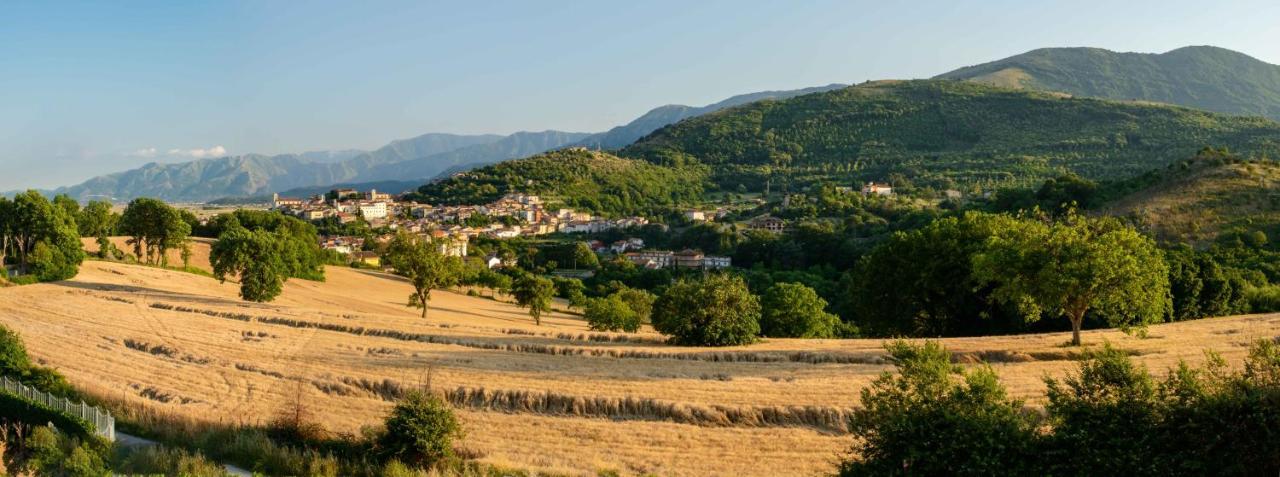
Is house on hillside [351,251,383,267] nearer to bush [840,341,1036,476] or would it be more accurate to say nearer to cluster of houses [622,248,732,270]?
cluster of houses [622,248,732,270]

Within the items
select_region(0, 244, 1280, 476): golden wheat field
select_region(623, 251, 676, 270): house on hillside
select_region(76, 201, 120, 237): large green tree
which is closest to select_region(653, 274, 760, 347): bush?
select_region(0, 244, 1280, 476): golden wheat field

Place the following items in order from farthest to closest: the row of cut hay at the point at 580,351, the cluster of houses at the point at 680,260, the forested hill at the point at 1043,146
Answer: the forested hill at the point at 1043,146
the cluster of houses at the point at 680,260
the row of cut hay at the point at 580,351

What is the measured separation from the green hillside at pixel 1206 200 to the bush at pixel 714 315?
45.8 m

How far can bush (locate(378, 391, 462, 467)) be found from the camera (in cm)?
1287

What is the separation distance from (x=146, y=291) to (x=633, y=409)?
3562 centimetres

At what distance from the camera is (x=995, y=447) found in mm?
9961

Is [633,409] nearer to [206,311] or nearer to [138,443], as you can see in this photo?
[138,443]

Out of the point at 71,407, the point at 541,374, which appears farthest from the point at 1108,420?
the point at 71,407

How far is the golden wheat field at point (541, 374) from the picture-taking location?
1441 cm

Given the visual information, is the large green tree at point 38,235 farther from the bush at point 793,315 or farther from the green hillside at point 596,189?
the green hillside at point 596,189

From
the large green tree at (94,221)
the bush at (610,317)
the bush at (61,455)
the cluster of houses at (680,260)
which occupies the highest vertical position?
the large green tree at (94,221)

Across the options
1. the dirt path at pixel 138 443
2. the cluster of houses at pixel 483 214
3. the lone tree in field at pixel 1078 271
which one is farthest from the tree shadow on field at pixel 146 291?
the cluster of houses at pixel 483 214

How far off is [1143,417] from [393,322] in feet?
95.4

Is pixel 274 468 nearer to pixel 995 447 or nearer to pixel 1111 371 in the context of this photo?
pixel 995 447
